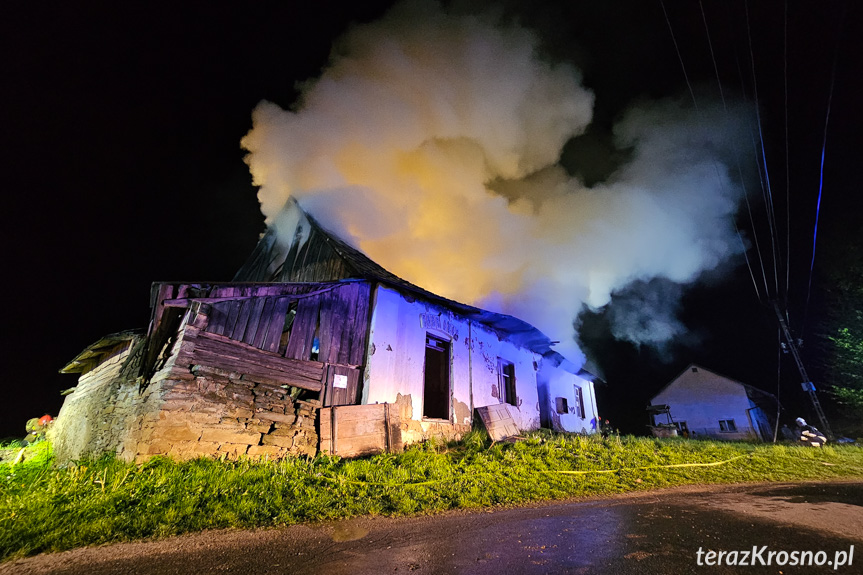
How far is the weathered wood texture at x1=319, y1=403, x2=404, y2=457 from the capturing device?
7.33 m

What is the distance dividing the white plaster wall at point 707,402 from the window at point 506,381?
82.5 ft

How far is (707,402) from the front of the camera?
28.5 meters

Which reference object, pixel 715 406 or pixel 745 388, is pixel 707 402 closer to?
pixel 715 406

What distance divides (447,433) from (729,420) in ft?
98.2

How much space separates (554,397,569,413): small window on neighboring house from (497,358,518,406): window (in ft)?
15.1

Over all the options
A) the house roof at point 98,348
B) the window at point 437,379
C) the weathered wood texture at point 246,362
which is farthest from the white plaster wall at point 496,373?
the house roof at point 98,348

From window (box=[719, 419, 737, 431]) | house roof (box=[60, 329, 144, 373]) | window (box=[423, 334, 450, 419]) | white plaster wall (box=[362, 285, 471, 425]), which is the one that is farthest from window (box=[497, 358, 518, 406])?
window (box=[719, 419, 737, 431])

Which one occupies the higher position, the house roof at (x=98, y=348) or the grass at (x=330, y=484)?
the house roof at (x=98, y=348)

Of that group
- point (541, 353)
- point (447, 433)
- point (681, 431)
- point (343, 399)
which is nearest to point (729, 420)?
point (681, 431)

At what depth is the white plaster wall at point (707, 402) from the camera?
87.6ft

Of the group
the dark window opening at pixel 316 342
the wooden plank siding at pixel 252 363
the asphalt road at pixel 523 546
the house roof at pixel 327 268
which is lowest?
the asphalt road at pixel 523 546

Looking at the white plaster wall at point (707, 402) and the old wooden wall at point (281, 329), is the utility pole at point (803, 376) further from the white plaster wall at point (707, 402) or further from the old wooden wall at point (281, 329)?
the old wooden wall at point (281, 329)

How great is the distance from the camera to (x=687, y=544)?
10.2 ft

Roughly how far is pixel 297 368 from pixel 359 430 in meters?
2.02
